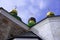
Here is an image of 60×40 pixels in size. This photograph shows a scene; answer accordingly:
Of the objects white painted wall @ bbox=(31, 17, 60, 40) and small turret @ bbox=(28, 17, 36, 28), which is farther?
small turret @ bbox=(28, 17, 36, 28)

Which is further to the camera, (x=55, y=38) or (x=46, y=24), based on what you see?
(x=46, y=24)

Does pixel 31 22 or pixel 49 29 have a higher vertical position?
pixel 31 22

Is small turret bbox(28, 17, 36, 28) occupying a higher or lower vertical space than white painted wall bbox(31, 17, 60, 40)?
higher

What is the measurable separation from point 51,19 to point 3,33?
10.7 ft

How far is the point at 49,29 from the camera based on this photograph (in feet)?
33.0

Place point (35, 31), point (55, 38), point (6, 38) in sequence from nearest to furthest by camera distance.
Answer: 1. point (55, 38)
2. point (6, 38)
3. point (35, 31)

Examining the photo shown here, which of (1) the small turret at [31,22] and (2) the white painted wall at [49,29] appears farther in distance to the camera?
(1) the small turret at [31,22]

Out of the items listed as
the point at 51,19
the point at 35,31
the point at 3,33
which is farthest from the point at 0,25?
the point at 51,19

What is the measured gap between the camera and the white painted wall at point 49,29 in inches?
381

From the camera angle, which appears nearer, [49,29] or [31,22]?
[49,29]

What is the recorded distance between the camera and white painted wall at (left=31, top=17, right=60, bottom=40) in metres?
9.69

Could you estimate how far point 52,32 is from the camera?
980cm

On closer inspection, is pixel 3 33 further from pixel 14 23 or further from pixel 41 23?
pixel 41 23

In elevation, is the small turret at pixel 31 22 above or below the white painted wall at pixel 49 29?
above
